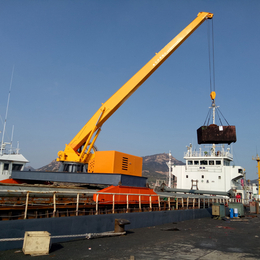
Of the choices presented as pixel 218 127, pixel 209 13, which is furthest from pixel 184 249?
pixel 209 13

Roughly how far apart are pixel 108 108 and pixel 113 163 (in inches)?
205

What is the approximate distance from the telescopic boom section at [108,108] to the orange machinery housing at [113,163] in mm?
1669

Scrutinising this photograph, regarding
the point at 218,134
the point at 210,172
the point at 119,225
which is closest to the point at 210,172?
the point at 210,172

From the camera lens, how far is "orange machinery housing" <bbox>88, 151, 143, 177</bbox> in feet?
53.8

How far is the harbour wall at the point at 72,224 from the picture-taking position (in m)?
8.18

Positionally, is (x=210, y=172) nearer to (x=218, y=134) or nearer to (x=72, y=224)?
(x=218, y=134)

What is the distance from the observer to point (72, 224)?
1000cm

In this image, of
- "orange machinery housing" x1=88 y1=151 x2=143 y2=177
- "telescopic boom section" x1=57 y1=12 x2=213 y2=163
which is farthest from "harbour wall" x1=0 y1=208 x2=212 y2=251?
"telescopic boom section" x1=57 y1=12 x2=213 y2=163

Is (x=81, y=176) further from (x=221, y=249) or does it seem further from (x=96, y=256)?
(x=221, y=249)

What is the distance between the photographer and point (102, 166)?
16781mm

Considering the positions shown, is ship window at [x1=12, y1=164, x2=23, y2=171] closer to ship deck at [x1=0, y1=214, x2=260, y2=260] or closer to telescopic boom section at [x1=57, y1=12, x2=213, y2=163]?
telescopic boom section at [x1=57, y1=12, x2=213, y2=163]

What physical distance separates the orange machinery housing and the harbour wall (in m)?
3.96

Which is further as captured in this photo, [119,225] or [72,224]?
[119,225]

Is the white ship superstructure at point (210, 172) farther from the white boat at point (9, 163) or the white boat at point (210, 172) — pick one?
the white boat at point (9, 163)
